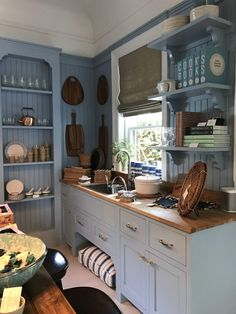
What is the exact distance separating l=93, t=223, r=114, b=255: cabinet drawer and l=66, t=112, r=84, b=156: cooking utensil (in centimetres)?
133

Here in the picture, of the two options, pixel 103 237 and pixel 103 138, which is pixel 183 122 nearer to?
pixel 103 237

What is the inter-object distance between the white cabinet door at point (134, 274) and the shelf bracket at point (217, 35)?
159cm

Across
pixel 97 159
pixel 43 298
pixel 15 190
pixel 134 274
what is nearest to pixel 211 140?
pixel 134 274

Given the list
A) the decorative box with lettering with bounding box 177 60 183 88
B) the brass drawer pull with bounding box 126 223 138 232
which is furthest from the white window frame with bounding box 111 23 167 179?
the brass drawer pull with bounding box 126 223 138 232

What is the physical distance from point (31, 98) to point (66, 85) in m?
0.51

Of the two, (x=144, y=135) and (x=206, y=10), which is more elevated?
(x=206, y=10)

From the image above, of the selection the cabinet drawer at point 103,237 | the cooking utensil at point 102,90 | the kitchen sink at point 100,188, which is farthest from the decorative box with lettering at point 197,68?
the cooking utensil at point 102,90

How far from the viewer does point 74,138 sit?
3.63 metres

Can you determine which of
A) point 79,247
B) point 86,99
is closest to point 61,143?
point 86,99

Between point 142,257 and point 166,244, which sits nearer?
point 166,244

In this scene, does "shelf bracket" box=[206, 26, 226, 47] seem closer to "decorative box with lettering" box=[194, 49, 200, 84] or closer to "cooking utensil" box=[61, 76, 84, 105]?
"decorative box with lettering" box=[194, 49, 200, 84]

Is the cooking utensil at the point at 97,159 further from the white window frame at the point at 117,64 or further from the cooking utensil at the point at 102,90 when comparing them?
the cooking utensil at the point at 102,90

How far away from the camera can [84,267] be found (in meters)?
2.89

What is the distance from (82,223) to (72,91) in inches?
71.5
